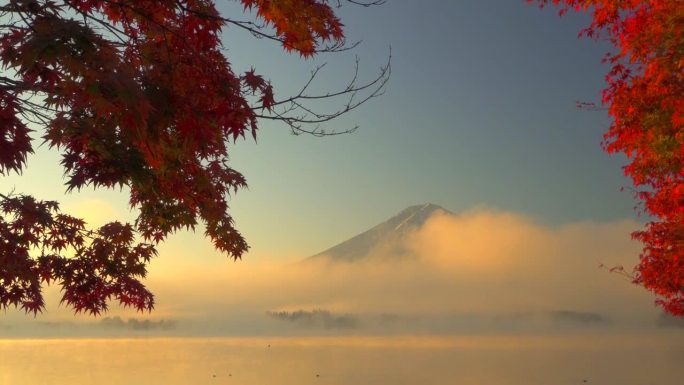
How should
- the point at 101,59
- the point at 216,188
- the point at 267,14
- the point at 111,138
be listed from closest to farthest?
the point at 101,59
the point at 111,138
the point at 267,14
the point at 216,188

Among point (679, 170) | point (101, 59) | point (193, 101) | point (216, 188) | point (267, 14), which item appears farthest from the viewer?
point (679, 170)

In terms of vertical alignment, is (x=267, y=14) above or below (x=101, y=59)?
above

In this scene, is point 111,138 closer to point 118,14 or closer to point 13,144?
point 13,144

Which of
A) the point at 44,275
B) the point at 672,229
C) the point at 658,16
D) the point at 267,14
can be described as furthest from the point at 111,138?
the point at 672,229

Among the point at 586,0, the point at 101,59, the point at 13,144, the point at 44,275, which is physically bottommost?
the point at 44,275

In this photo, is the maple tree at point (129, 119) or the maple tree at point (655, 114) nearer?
the maple tree at point (129, 119)

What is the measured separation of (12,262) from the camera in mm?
9930

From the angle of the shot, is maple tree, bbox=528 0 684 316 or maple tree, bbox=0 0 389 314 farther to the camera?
maple tree, bbox=528 0 684 316

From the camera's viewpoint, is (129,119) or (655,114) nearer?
(129,119)

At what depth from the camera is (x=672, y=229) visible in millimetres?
15516

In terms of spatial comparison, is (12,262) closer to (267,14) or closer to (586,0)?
(267,14)

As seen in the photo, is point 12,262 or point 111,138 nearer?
point 111,138

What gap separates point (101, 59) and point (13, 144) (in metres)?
1.91

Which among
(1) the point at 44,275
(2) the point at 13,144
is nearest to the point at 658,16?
(2) the point at 13,144
